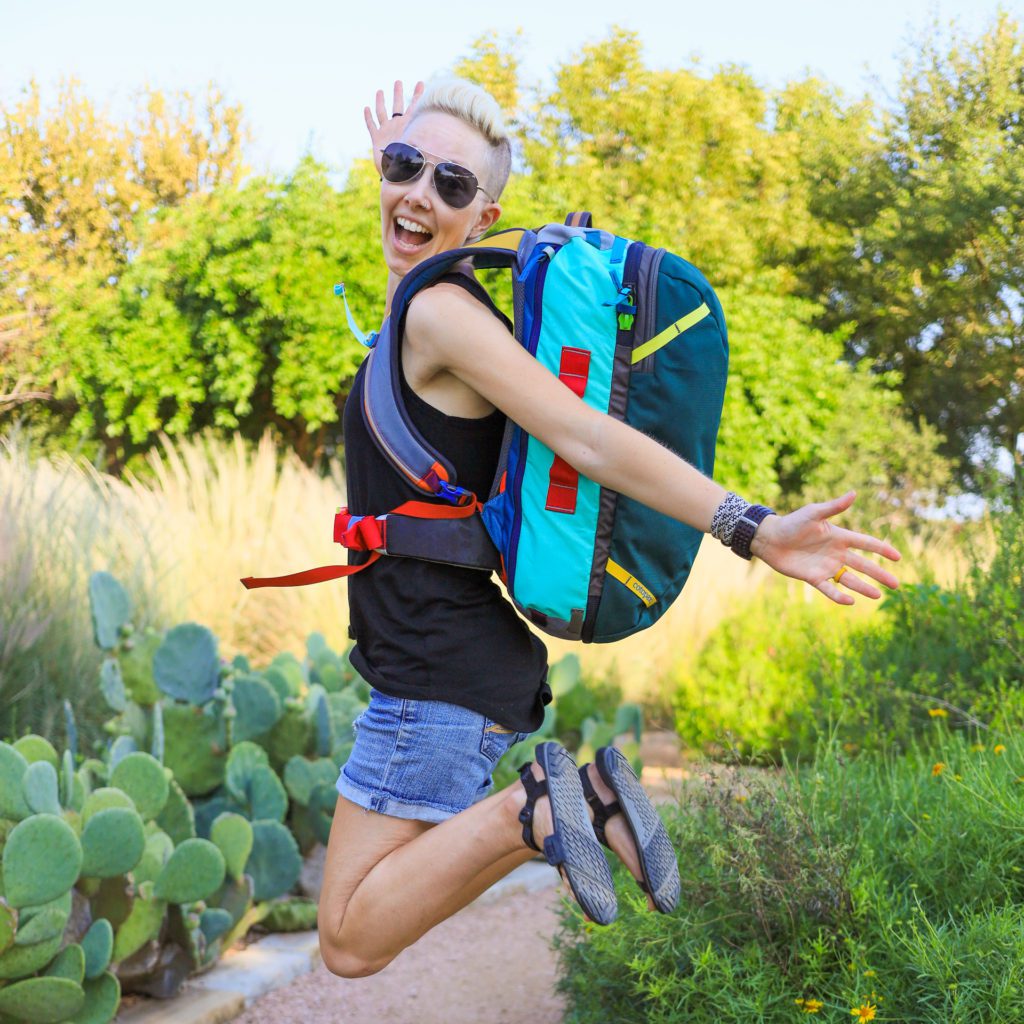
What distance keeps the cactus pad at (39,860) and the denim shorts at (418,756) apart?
980mm

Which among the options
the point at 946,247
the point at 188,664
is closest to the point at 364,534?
the point at 188,664

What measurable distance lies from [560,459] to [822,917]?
1399 mm

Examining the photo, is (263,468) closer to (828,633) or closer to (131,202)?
(828,633)

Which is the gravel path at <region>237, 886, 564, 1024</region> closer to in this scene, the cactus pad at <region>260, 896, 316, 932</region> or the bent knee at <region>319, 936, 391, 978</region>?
the cactus pad at <region>260, 896, 316, 932</region>

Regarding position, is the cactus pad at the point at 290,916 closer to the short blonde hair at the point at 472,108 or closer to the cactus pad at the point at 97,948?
the cactus pad at the point at 97,948

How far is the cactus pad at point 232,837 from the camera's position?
3492 millimetres

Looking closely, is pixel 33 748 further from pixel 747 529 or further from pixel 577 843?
pixel 747 529

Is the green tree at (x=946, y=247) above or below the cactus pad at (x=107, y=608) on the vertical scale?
above

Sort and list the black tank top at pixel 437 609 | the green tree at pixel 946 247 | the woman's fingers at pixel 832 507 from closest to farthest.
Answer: the woman's fingers at pixel 832 507 → the black tank top at pixel 437 609 → the green tree at pixel 946 247

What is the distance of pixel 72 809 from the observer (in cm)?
334

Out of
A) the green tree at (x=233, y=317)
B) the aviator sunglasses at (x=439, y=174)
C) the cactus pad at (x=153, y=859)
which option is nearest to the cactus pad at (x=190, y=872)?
the cactus pad at (x=153, y=859)

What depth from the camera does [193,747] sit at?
4.06 meters

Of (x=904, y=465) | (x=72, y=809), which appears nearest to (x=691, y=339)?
(x=72, y=809)

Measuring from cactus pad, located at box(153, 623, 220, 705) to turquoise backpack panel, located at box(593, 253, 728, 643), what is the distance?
2218 mm
